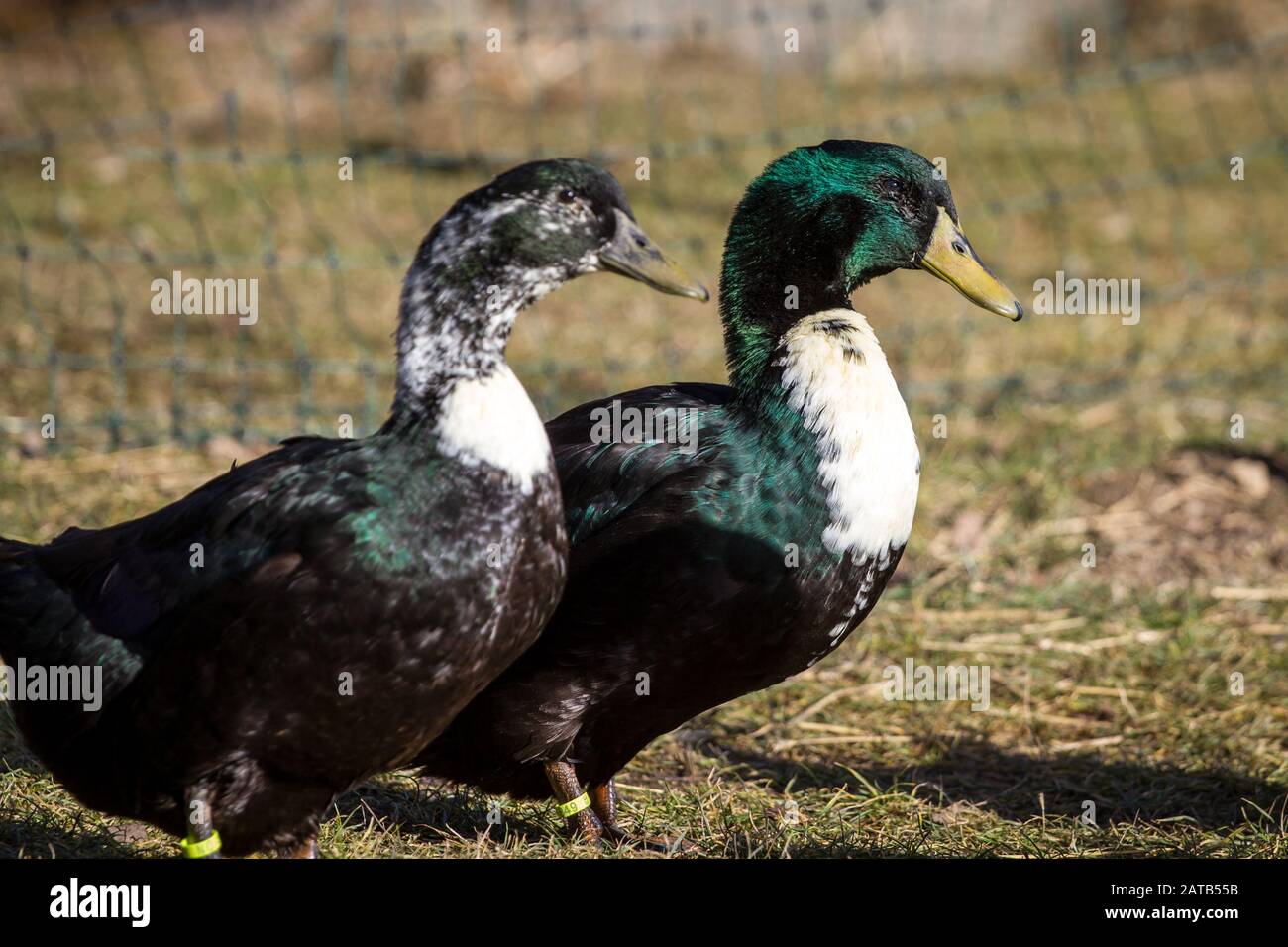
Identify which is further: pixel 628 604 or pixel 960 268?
pixel 960 268

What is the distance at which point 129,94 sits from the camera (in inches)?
376

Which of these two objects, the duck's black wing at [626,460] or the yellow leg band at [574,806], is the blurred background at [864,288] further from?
the duck's black wing at [626,460]

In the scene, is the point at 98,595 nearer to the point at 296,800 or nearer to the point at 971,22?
the point at 296,800

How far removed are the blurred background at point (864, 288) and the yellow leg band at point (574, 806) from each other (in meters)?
0.84

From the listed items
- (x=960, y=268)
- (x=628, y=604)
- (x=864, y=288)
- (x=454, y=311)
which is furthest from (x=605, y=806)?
(x=864, y=288)

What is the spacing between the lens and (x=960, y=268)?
3.46m

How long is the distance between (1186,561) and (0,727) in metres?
3.47

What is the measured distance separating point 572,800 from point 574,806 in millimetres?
15

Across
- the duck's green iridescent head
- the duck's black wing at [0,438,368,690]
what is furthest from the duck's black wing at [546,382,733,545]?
the duck's black wing at [0,438,368,690]

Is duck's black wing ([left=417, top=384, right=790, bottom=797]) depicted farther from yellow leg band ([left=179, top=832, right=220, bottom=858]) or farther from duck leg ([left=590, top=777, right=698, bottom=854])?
yellow leg band ([left=179, top=832, right=220, bottom=858])

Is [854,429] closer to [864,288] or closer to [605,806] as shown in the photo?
[605,806]

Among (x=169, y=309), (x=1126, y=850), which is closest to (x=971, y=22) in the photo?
(x=169, y=309)

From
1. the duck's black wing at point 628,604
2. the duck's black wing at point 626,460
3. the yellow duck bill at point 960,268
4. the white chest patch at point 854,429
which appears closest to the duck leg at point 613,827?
the duck's black wing at point 628,604

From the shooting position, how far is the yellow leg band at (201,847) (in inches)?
108
